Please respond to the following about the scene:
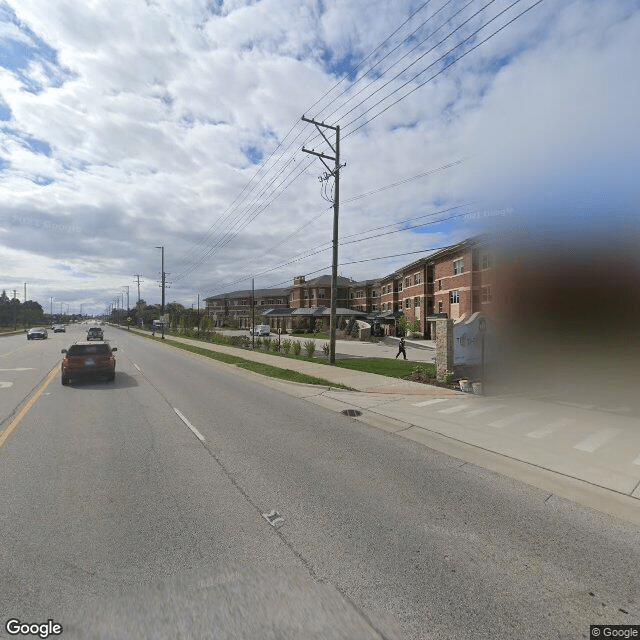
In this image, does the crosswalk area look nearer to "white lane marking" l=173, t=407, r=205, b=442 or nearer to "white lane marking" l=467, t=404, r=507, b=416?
"white lane marking" l=467, t=404, r=507, b=416

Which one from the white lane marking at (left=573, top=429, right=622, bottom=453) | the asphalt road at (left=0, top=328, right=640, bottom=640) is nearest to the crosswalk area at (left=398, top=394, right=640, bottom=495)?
the white lane marking at (left=573, top=429, right=622, bottom=453)

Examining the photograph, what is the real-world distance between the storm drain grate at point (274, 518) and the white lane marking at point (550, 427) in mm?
5532

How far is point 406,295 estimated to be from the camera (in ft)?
Result: 195

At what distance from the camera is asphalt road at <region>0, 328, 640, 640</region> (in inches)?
112

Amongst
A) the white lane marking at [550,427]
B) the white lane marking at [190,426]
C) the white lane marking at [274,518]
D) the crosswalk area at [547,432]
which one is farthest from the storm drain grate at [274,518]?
the white lane marking at [550,427]

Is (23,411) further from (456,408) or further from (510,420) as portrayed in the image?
(510,420)

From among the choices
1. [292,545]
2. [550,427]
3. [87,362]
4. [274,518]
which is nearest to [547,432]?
[550,427]

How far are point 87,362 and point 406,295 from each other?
5024 cm

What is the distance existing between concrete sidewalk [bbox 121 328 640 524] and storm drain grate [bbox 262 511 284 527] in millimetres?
3526

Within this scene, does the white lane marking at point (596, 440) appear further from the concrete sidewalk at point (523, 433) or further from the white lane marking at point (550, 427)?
the white lane marking at point (550, 427)

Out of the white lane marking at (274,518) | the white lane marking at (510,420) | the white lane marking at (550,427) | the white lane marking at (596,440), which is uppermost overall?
the white lane marking at (274,518)

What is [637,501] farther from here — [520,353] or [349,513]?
[520,353]

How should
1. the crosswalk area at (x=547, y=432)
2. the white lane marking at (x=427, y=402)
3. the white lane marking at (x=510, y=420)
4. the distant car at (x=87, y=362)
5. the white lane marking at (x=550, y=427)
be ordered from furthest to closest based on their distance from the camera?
the distant car at (x=87, y=362) → the white lane marking at (x=427, y=402) → the white lane marking at (x=510, y=420) → the white lane marking at (x=550, y=427) → the crosswalk area at (x=547, y=432)

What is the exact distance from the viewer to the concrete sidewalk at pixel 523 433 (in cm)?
546
